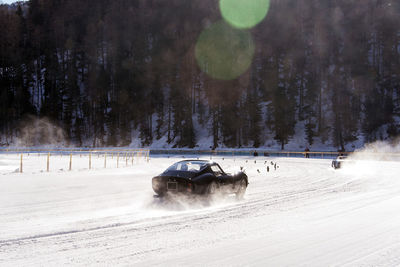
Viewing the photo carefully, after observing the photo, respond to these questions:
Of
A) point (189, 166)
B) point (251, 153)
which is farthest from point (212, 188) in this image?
point (251, 153)

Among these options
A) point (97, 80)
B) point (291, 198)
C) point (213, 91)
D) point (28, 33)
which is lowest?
point (291, 198)

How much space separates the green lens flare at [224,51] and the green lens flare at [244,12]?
270 centimetres

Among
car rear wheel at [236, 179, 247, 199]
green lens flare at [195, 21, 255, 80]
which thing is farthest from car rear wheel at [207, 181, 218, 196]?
green lens flare at [195, 21, 255, 80]

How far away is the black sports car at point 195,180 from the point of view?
9.44 meters

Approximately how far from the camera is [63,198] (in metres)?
11.0

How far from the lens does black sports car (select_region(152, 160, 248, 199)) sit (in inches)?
372


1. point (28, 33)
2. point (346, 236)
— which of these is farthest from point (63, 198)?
point (28, 33)

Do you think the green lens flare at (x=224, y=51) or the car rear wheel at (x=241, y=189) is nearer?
the car rear wheel at (x=241, y=189)

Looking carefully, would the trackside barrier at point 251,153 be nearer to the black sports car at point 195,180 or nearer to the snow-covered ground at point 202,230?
the black sports car at point 195,180

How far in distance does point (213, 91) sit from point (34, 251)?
66.4 metres

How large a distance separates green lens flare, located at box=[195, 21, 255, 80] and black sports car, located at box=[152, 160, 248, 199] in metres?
63.7

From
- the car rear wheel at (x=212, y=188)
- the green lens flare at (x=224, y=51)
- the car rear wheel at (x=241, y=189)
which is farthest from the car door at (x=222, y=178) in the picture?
the green lens flare at (x=224, y=51)

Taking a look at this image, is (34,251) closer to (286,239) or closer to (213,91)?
(286,239)

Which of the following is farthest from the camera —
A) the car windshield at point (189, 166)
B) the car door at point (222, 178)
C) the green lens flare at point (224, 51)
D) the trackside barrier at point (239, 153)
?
the green lens flare at point (224, 51)
